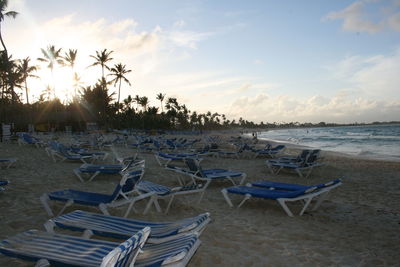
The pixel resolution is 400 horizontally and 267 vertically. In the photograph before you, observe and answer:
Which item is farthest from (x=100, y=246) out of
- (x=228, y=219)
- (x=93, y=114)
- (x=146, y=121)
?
(x=146, y=121)

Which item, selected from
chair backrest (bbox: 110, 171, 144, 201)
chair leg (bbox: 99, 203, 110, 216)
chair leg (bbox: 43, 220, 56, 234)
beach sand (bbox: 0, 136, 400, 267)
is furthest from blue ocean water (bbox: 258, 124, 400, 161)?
chair leg (bbox: 43, 220, 56, 234)

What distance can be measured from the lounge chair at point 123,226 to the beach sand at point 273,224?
0.48m

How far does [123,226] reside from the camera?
288cm

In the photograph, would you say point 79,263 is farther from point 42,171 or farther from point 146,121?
point 146,121

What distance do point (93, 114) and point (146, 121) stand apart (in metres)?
11.6

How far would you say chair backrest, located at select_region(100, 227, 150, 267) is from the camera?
54.7 inches

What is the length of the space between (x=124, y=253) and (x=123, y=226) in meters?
1.46

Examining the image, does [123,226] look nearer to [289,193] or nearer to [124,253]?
[124,253]

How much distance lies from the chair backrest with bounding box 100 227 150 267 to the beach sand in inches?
56.5

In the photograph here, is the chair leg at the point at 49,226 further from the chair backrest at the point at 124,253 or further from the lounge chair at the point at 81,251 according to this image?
the chair backrest at the point at 124,253

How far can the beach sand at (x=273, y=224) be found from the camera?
10.3 feet

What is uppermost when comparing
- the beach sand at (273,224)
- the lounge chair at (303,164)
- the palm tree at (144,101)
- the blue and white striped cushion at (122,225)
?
the palm tree at (144,101)

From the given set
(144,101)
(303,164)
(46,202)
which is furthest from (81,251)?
(144,101)

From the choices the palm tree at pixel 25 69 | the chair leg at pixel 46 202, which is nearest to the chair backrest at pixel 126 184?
the chair leg at pixel 46 202
